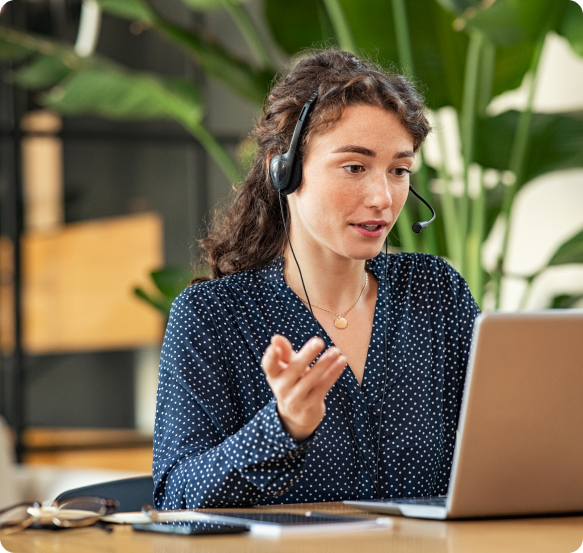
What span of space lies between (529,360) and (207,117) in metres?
4.60

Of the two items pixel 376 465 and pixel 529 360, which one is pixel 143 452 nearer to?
pixel 376 465

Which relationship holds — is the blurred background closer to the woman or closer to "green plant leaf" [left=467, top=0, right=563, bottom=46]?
"green plant leaf" [left=467, top=0, right=563, bottom=46]

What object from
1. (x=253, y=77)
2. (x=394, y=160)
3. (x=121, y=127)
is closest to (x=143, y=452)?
(x=121, y=127)

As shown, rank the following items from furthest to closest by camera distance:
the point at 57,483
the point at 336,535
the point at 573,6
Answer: the point at 57,483
the point at 573,6
the point at 336,535

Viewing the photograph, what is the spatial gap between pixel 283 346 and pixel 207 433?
1.24ft

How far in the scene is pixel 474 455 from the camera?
89 cm

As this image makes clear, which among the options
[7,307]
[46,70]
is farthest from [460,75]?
[7,307]

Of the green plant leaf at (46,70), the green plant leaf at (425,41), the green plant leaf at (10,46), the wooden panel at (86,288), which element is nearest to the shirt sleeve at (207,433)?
the green plant leaf at (425,41)

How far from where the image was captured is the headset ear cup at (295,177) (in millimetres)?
1402

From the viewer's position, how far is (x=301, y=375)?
93 centimetres

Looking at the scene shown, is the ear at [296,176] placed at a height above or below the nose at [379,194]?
above

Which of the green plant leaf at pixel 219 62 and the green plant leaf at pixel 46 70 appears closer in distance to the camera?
the green plant leaf at pixel 219 62

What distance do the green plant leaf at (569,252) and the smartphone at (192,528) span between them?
70.3 inches

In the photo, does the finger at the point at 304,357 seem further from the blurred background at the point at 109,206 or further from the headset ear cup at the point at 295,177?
the blurred background at the point at 109,206
